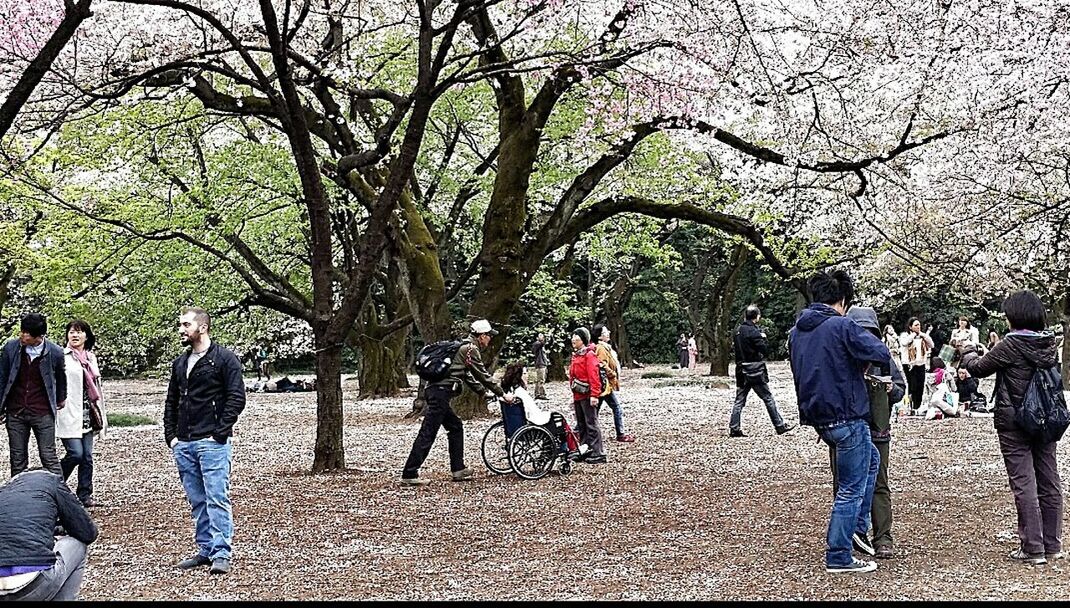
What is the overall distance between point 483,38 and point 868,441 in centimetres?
1064

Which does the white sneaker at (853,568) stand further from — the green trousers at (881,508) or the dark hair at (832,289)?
the dark hair at (832,289)

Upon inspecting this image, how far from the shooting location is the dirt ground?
6391mm

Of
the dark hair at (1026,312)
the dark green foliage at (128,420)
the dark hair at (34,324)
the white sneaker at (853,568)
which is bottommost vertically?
the white sneaker at (853,568)

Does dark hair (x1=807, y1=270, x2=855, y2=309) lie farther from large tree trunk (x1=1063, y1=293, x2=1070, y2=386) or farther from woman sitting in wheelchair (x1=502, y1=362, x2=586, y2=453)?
large tree trunk (x1=1063, y1=293, x2=1070, y2=386)

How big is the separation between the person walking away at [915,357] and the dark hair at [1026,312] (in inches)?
408

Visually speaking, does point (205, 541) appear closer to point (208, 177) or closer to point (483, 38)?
point (483, 38)

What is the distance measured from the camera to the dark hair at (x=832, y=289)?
6.48 meters

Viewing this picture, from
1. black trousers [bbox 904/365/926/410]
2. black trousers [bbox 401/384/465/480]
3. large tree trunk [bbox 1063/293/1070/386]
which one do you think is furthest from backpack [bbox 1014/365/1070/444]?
large tree trunk [bbox 1063/293/1070/386]

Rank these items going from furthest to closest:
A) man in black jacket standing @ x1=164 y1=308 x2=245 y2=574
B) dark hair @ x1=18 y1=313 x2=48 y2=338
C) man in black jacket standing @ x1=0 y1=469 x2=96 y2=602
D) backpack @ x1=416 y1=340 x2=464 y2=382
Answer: backpack @ x1=416 y1=340 x2=464 y2=382 → dark hair @ x1=18 y1=313 x2=48 y2=338 → man in black jacket standing @ x1=164 y1=308 x2=245 y2=574 → man in black jacket standing @ x1=0 y1=469 x2=96 y2=602

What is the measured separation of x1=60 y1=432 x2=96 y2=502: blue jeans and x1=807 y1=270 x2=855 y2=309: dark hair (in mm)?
6329

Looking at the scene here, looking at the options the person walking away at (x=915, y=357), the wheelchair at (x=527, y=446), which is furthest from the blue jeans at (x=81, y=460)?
the person walking away at (x=915, y=357)

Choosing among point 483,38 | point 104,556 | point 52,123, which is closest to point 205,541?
point 104,556

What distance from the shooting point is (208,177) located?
18.9m

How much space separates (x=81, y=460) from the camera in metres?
9.54
